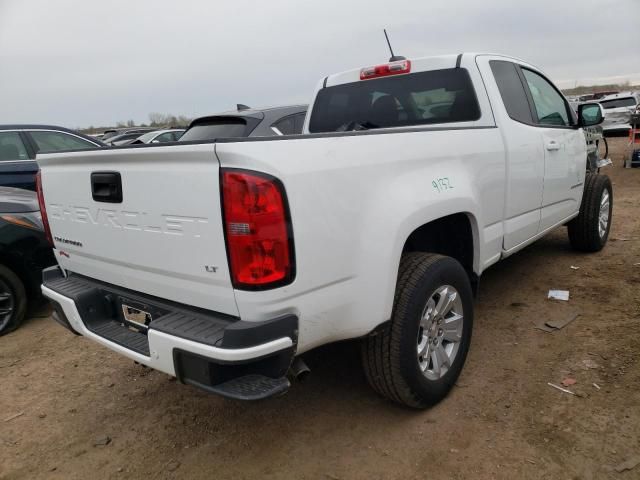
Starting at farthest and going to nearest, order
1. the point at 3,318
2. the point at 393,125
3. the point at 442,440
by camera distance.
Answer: the point at 3,318
the point at 393,125
the point at 442,440

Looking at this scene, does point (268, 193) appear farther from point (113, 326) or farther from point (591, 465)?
point (591, 465)

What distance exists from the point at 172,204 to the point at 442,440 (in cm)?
172

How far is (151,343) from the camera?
2.02 metres

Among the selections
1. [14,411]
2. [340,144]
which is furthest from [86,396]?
[340,144]

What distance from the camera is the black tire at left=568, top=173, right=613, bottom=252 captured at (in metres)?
4.83

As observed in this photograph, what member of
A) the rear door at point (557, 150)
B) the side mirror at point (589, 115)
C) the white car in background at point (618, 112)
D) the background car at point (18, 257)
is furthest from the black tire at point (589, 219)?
the white car in background at point (618, 112)

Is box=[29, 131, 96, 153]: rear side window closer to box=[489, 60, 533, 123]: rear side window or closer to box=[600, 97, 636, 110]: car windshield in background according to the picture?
box=[489, 60, 533, 123]: rear side window

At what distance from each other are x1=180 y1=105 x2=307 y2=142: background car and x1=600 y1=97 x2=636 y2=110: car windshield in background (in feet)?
47.5

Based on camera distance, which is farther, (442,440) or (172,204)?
(442,440)

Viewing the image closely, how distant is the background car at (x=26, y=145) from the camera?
5723 mm

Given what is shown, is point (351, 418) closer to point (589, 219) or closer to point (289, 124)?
point (589, 219)

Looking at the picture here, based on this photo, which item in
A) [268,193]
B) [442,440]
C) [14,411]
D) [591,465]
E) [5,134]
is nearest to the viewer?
[268,193]

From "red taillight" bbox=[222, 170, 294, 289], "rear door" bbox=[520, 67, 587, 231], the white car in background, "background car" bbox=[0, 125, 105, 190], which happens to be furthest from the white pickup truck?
the white car in background

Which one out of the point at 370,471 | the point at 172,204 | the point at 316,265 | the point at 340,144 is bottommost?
the point at 370,471
